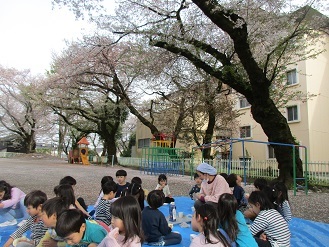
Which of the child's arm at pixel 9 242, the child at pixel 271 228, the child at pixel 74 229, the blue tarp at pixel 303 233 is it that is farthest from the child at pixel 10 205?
the child at pixel 271 228

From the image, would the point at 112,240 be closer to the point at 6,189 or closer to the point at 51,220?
the point at 51,220

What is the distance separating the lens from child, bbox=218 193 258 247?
2.67 meters

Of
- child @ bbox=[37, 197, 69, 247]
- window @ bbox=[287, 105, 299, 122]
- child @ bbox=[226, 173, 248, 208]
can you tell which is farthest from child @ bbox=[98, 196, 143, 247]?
window @ bbox=[287, 105, 299, 122]

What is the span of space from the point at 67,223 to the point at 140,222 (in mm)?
619

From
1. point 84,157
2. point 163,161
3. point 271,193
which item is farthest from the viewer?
point 84,157

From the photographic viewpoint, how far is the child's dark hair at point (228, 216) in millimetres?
2666

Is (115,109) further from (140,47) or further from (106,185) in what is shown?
(106,185)

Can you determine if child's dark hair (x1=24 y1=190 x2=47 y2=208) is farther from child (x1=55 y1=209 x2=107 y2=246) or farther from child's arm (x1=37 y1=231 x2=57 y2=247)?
child (x1=55 y1=209 x2=107 y2=246)

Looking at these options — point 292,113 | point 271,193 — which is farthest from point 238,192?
point 292,113

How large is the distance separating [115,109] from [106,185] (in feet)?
65.8

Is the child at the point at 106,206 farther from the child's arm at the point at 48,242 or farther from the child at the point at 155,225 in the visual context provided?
the child's arm at the point at 48,242

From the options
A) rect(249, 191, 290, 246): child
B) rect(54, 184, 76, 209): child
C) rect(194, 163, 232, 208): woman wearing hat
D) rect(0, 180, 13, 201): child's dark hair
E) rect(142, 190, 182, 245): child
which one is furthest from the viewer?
rect(194, 163, 232, 208): woman wearing hat

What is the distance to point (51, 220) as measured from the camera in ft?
9.40

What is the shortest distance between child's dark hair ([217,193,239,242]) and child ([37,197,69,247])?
1592mm
